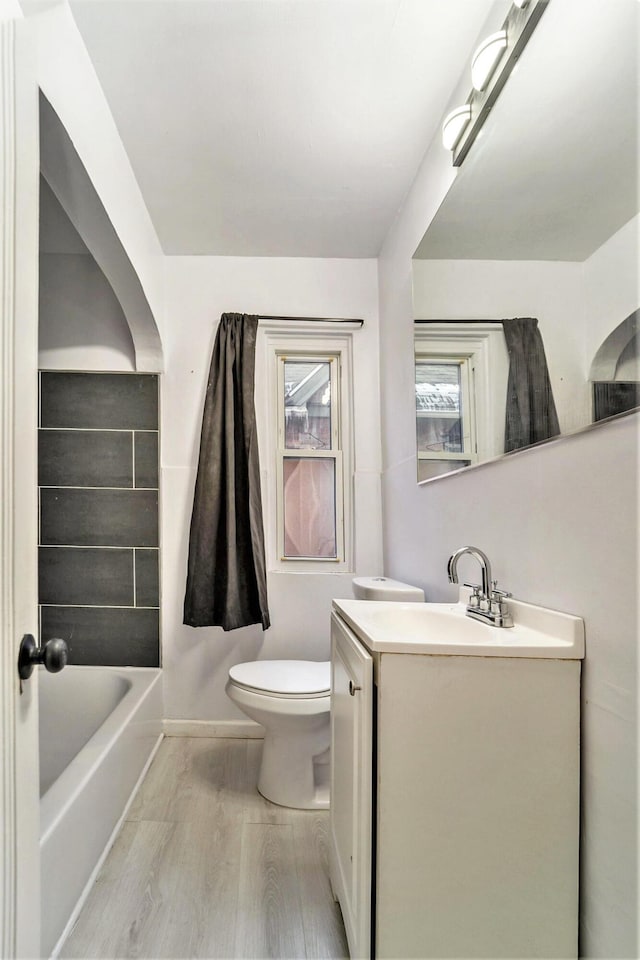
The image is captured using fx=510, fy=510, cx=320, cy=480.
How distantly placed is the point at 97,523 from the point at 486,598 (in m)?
1.96

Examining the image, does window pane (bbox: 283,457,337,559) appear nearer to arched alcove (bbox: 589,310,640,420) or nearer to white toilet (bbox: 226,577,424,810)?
white toilet (bbox: 226,577,424,810)

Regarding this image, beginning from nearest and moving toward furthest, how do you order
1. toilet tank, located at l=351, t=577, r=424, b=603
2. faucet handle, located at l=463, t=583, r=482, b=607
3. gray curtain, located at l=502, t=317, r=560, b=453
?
gray curtain, located at l=502, t=317, r=560, b=453 < faucet handle, located at l=463, t=583, r=482, b=607 < toilet tank, located at l=351, t=577, r=424, b=603

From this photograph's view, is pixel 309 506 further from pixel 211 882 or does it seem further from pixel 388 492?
pixel 211 882

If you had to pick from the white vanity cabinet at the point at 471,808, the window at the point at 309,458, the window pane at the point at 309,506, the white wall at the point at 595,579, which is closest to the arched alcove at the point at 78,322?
the window at the point at 309,458

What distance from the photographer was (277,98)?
1.64m

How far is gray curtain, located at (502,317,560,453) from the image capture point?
3.66 feet

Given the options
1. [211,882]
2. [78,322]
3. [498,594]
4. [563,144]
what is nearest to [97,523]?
[78,322]

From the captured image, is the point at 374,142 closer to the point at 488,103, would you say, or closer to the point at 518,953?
the point at 488,103

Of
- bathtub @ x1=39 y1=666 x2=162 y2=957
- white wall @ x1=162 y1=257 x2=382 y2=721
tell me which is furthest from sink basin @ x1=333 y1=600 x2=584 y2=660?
white wall @ x1=162 y1=257 x2=382 y2=721

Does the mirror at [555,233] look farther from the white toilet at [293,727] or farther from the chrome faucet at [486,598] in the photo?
the white toilet at [293,727]

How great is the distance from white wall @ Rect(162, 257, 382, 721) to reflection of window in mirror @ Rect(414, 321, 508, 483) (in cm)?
74

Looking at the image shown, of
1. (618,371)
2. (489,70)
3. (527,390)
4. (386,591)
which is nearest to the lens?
(618,371)

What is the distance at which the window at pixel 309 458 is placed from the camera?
2.69 metres

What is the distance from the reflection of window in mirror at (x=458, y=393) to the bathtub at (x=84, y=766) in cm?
145
